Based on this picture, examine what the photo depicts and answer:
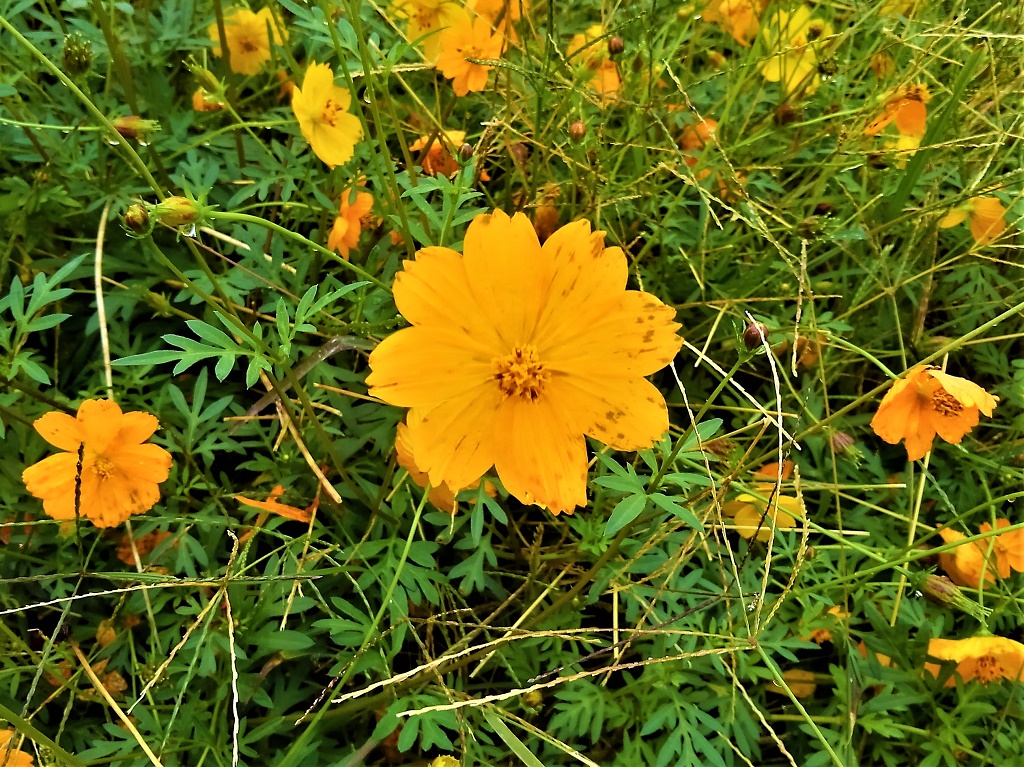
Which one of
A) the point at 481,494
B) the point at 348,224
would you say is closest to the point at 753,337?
the point at 481,494

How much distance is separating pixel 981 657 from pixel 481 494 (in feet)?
2.07

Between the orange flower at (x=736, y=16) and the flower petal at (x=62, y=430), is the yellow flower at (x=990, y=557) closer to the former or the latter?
the orange flower at (x=736, y=16)

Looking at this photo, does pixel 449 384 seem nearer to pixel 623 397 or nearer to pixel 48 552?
pixel 623 397

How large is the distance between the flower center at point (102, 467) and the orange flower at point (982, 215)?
1.15 meters

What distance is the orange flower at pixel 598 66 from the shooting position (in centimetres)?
97

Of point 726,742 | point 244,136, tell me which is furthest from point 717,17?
point 726,742

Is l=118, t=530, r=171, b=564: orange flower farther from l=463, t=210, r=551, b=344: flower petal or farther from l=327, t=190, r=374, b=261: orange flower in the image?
l=463, t=210, r=551, b=344: flower petal

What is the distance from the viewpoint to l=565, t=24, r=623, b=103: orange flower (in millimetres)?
967

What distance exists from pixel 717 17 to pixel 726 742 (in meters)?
1.06

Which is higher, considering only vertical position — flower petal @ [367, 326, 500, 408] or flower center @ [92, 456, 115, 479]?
flower petal @ [367, 326, 500, 408]

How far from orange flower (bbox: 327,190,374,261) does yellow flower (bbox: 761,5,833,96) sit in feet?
1.99

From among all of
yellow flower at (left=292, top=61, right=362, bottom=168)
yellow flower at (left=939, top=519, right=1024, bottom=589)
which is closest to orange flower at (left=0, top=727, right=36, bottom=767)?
yellow flower at (left=292, top=61, right=362, bottom=168)

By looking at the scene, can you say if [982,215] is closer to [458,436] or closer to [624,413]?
[624,413]

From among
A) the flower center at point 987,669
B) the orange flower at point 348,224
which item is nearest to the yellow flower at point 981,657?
the flower center at point 987,669
